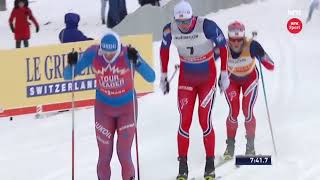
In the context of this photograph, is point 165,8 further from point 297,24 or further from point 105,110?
point 105,110

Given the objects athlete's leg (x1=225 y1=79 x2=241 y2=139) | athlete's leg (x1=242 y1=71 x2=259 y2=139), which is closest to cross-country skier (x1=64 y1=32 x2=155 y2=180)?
athlete's leg (x1=225 y1=79 x2=241 y2=139)

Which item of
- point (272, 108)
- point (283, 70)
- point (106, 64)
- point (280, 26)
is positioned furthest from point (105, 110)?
point (280, 26)

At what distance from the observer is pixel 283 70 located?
1505 centimetres

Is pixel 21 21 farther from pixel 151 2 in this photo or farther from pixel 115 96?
pixel 115 96

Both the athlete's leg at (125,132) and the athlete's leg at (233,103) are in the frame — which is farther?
the athlete's leg at (233,103)

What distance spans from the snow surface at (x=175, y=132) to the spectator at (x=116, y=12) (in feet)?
0.90

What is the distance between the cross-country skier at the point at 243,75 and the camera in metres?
9.41

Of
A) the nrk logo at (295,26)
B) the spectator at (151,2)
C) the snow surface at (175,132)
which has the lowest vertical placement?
the snow surface at (175,132)

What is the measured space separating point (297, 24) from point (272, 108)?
205 inches

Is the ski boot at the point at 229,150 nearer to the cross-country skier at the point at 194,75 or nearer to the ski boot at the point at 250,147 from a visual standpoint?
the ski boot at the point at 250,147

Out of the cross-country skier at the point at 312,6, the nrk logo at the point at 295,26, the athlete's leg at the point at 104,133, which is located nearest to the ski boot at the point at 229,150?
the athlete's leg at the point at 104,133

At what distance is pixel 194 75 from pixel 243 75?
3.27 ft

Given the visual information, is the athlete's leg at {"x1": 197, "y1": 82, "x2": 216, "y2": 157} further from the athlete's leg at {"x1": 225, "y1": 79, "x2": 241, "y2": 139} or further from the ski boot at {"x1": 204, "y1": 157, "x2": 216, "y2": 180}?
the athlete's leg at {"x1": 225, "y1": 79, "x2": 241, "y2": 139}

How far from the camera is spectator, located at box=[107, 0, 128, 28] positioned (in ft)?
54.5
